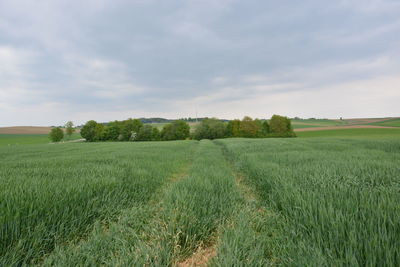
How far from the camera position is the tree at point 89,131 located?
191 ft

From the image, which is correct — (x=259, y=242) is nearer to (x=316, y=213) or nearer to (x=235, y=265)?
(x=235, y=265)

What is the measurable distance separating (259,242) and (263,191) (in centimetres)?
202

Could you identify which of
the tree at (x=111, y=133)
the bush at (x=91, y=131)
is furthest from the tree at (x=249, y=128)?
the bush at (x=91, y=131)

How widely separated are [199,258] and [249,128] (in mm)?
54791

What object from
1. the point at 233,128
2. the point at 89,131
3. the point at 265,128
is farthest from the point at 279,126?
the point at 89,131

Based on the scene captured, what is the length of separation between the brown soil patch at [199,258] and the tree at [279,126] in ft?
182

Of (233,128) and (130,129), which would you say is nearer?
(233,128)

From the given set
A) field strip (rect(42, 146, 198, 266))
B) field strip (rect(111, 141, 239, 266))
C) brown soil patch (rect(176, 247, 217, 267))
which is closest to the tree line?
field strip (rect(111, 141, 239, 266))

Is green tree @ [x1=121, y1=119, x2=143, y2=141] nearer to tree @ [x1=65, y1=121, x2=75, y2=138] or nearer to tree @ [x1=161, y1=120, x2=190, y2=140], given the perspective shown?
tree @ [x1=161, y1=120, x2=190, y2=140]

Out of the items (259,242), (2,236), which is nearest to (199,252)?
(259,242)

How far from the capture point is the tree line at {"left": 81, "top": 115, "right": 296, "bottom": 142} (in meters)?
53.4

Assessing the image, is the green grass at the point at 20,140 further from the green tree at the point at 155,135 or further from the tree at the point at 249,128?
the tree at the point at 249,128

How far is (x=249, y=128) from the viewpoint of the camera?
175 feet

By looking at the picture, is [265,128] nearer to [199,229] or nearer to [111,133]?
[199,229]
